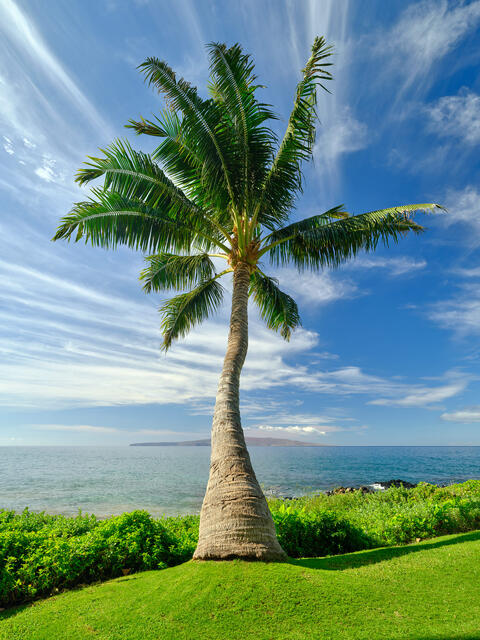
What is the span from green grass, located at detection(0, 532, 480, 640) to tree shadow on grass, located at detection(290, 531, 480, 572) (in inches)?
4.8

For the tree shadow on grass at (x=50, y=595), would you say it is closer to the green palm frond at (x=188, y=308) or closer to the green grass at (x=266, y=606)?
the green grass at (x=266, y=606)

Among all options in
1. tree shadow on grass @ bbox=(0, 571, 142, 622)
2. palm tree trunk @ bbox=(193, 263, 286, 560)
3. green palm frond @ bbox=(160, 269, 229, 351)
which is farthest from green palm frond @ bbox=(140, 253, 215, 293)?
tree shadow on grass @ bbox=(0, 571, 142, 622)

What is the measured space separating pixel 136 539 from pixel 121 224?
7156 millimetres

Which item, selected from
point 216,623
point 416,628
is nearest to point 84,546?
point 216,623

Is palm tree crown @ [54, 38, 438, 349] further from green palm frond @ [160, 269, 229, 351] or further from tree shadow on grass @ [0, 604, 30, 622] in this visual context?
tree shadow on grass @ [0, 604, 30, 622]

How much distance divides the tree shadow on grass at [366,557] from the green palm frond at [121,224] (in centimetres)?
788

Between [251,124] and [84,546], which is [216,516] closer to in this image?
[84,546]

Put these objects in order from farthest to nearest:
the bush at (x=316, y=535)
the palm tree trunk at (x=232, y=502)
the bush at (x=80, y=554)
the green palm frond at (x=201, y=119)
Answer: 1. the green palm frond at (x=201, y=119)
2. the bush at (x=316, y=535)
3. the palm tree trunk at (x=232, y=502)
4. the bush at (x=80, y=554)

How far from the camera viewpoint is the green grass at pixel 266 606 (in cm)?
362

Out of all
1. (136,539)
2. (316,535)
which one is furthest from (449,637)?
(136,539)

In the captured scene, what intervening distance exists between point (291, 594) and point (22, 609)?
3.45 m

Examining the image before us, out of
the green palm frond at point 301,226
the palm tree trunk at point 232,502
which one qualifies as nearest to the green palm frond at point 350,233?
the green palm frond at point 301,226

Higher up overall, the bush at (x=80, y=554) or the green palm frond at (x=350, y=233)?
the green palm frond at (x=350, y=233)

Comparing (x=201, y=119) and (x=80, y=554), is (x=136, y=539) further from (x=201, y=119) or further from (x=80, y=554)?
(x=201, y=119)
